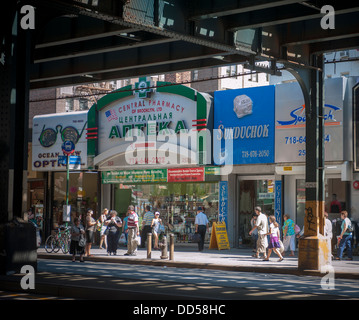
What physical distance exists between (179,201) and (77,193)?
22.6 ft

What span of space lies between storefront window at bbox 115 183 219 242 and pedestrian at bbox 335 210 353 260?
783 cm

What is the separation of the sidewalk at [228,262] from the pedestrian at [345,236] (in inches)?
20.3

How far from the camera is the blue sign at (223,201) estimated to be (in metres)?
31.4

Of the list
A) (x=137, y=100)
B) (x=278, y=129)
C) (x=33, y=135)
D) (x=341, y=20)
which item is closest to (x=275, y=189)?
(x=278, y=129)

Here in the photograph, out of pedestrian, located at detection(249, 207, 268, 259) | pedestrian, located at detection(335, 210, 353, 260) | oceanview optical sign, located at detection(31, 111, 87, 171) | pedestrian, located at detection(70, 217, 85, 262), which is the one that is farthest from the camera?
oceanview optical sign, located at detection(31, 111, 87, 171)

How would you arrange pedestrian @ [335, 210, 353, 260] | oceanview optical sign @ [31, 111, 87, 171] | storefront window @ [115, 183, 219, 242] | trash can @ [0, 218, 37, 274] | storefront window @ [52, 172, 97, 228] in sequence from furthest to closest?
storefront window @ [52, 172, 97, 228] → oceanview optical sign @ [31, 111, 87, 171] → storefront window @ [115, 183, 219, 242] → pedestrian @ [335, 210, 353, 260] → trash can @ [0, 218, 37, 274]

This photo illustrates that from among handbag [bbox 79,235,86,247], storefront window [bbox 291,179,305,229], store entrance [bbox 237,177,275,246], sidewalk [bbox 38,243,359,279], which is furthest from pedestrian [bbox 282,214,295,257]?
handbag [bbox 79,235,86,247]

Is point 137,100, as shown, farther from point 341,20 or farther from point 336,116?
point 341,20

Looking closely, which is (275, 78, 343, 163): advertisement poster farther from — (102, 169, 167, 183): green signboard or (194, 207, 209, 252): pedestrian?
(102, 169, 167, 183): green signboard

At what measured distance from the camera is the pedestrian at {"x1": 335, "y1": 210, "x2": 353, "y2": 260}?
25469mm

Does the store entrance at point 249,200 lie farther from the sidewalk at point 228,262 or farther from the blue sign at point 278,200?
the sidewalk at point 228,262

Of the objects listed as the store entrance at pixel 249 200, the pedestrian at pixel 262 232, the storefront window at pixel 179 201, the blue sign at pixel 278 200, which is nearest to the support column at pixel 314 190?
the pedestrian at pixel 262 232

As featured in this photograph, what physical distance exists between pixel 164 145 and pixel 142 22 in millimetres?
16661

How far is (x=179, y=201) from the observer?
33688mm
